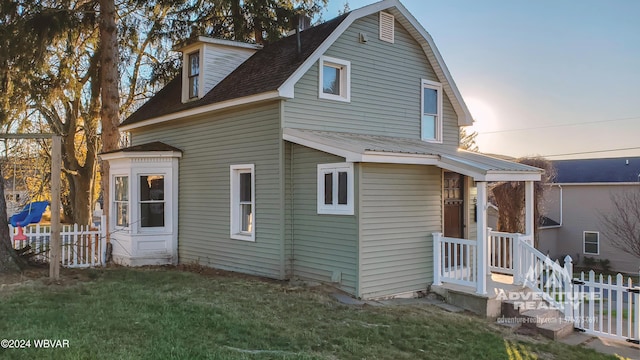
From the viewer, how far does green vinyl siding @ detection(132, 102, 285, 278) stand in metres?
9.77

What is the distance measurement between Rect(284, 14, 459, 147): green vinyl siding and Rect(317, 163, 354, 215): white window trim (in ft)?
4.10

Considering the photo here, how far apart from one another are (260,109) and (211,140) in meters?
2.04

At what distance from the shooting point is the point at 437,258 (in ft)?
32.0

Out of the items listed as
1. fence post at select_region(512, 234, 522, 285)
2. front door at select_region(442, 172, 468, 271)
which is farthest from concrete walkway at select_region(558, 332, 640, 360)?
front door at select_region(442, 172, 468, 271)

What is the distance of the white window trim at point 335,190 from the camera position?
338 inches

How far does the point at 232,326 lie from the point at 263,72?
252 inches

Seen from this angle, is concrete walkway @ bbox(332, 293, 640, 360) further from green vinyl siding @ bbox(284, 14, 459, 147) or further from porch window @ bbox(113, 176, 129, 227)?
porch window @ bbox(113, 176, 129, 227)

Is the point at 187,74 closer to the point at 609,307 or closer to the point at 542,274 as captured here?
the point at 542,274

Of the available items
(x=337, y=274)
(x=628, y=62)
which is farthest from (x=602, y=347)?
(x=628, y=62)

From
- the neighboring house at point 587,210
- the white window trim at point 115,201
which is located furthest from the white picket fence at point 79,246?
the neighboring house at point 587,210

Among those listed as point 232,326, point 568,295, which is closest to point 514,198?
point 568,295

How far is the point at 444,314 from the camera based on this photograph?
8000 millimetres

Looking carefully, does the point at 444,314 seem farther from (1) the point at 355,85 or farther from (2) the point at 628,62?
(2) the point at 628,62

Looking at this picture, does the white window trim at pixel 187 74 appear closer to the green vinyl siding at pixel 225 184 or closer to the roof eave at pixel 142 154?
the green vinyl siding at pixel 225 184
